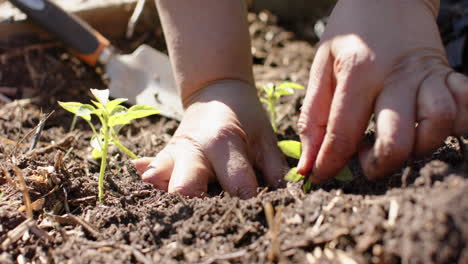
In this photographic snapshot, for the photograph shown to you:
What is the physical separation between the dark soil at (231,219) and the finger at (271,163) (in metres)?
0.16

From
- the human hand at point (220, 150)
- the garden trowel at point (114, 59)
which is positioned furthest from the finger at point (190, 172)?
the garden trowel at point (114, 59)

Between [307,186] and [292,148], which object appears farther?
[292,148]

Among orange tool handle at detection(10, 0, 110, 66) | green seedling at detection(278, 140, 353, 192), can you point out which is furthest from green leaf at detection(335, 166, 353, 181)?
orange tool handle at detection(10, 0, 110, 66)

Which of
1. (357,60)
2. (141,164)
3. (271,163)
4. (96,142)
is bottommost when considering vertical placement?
(271,163)

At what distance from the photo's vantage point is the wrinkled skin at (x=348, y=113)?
1175mm

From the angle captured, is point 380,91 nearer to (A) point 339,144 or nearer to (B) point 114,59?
(A) point 339,144

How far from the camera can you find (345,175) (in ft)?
4.34

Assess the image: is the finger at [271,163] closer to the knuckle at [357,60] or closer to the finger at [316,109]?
the finger at [316,109]

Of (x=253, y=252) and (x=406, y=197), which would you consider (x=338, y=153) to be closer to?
(x=406, y=197)

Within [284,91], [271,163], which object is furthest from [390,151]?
[284,91]

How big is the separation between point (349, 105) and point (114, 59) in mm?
Answer: 1705

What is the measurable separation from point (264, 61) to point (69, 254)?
2028 millimetres

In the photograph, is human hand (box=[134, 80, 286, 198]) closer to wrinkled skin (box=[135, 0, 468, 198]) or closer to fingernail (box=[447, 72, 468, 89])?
wrinkled skin (box=[135, 0, 468, 198])

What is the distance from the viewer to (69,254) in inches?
45.0
